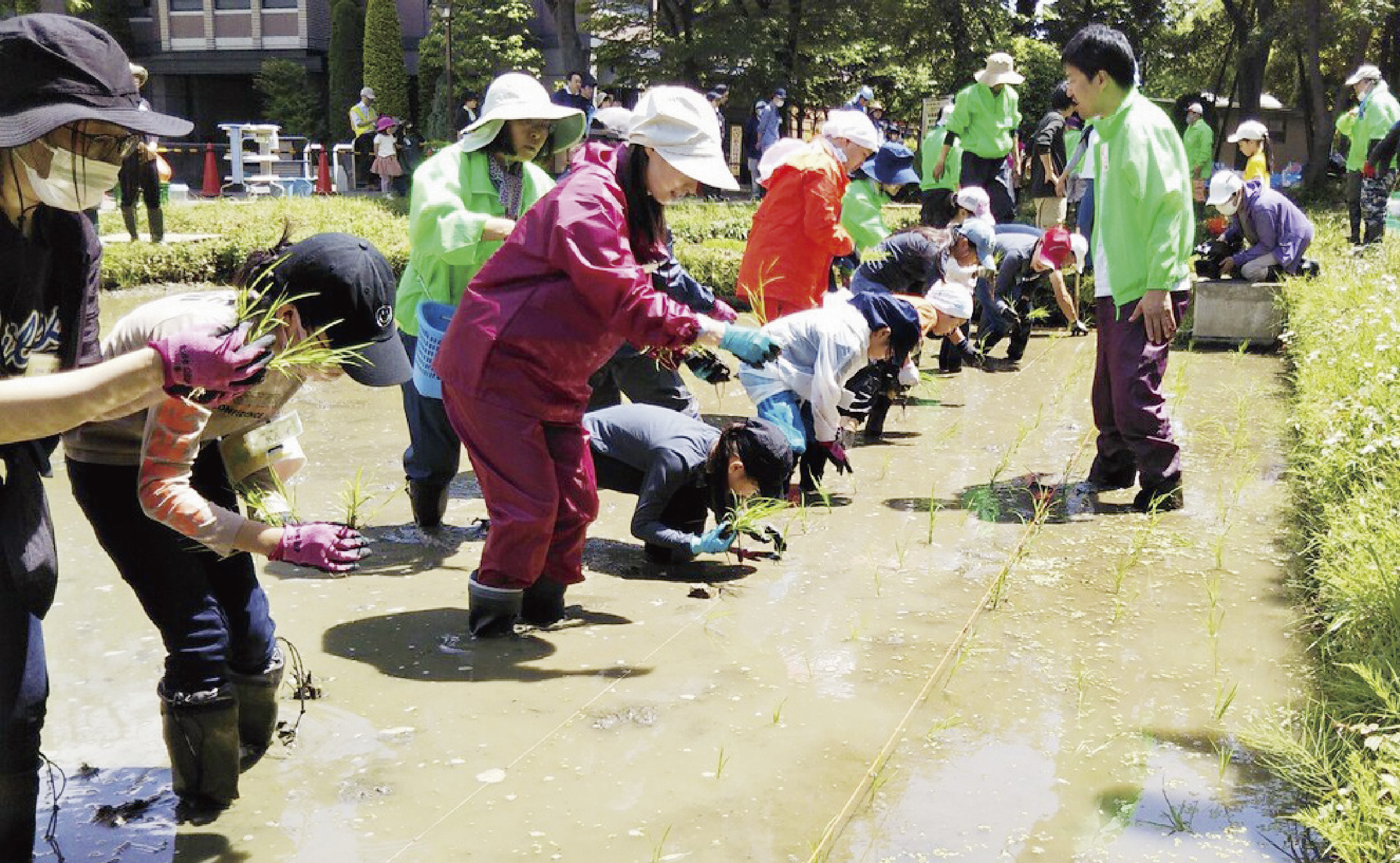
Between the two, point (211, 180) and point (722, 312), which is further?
point (211, 180)

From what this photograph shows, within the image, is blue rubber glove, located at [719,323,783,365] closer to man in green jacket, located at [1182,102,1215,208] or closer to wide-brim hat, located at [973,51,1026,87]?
wide-brim hat, located at [973,51,1026,87]

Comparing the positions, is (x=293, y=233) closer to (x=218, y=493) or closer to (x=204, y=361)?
(x=218, y=493)

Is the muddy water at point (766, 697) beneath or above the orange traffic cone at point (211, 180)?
beneath

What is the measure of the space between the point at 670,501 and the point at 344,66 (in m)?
27.5

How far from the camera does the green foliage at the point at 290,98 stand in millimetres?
30250

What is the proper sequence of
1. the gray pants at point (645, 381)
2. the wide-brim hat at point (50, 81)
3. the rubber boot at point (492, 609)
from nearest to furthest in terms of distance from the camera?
the wide-brim hat at point (50, 81)
the rubber boot at point (492, 609)
the gray pants at point (645, 381)

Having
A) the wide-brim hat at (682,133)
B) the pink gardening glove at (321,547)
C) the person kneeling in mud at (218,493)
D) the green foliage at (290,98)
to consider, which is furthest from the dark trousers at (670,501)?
the green foliage at (290,98)

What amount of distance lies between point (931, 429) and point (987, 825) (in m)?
4.71

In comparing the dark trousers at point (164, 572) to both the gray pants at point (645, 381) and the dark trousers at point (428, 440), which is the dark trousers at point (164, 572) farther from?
the gray pants at point (645, 381)

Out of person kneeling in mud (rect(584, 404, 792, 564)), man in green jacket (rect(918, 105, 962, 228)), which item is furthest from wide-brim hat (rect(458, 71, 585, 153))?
man in green jacket (rect(918, 105, 962, 228))

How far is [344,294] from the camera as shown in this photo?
3.29 meters

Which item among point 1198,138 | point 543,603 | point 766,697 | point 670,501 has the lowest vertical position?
point 766,697

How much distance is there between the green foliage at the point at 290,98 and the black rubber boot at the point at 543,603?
27.6 m

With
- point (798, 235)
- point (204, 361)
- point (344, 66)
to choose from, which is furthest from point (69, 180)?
point (344, 66)
